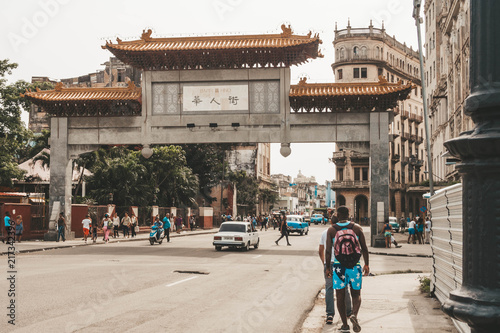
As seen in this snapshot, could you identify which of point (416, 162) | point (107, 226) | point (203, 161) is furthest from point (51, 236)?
point (416, 162)

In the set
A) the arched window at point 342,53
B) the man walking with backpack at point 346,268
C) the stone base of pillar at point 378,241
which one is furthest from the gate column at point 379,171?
the arched window at point 342,53

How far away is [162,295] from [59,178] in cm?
2192

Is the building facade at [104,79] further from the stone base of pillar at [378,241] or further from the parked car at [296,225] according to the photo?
the stone base of pillar at [378,241]

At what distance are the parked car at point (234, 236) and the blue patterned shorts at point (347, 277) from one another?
18.8 metres

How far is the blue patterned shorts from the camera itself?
26.0ft

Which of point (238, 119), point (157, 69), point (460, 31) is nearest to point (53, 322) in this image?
point (238, 119)

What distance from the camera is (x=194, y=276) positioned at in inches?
611

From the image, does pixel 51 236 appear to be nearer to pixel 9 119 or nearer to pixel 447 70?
pixel 9 119

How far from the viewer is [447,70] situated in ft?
151

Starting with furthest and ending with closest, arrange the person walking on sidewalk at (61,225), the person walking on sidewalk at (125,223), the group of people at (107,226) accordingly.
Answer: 1. the person walking on sidewalk at (125,223)
2. the group of people at (107,226)
3. the person walking on sidewalk at (61,225)

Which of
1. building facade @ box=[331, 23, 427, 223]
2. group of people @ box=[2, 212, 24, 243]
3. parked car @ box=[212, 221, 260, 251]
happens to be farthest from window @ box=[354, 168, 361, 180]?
group of people @ box=[2, 212, 24, 243]

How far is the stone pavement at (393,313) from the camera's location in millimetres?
8354

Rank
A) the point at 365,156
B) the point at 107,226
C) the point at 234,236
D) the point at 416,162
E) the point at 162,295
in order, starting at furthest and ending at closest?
the point at 416,162
the point at 365,156
the point at 107,226
the point at 234,236
the point at 162,295

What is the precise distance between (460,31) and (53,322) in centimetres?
3587
